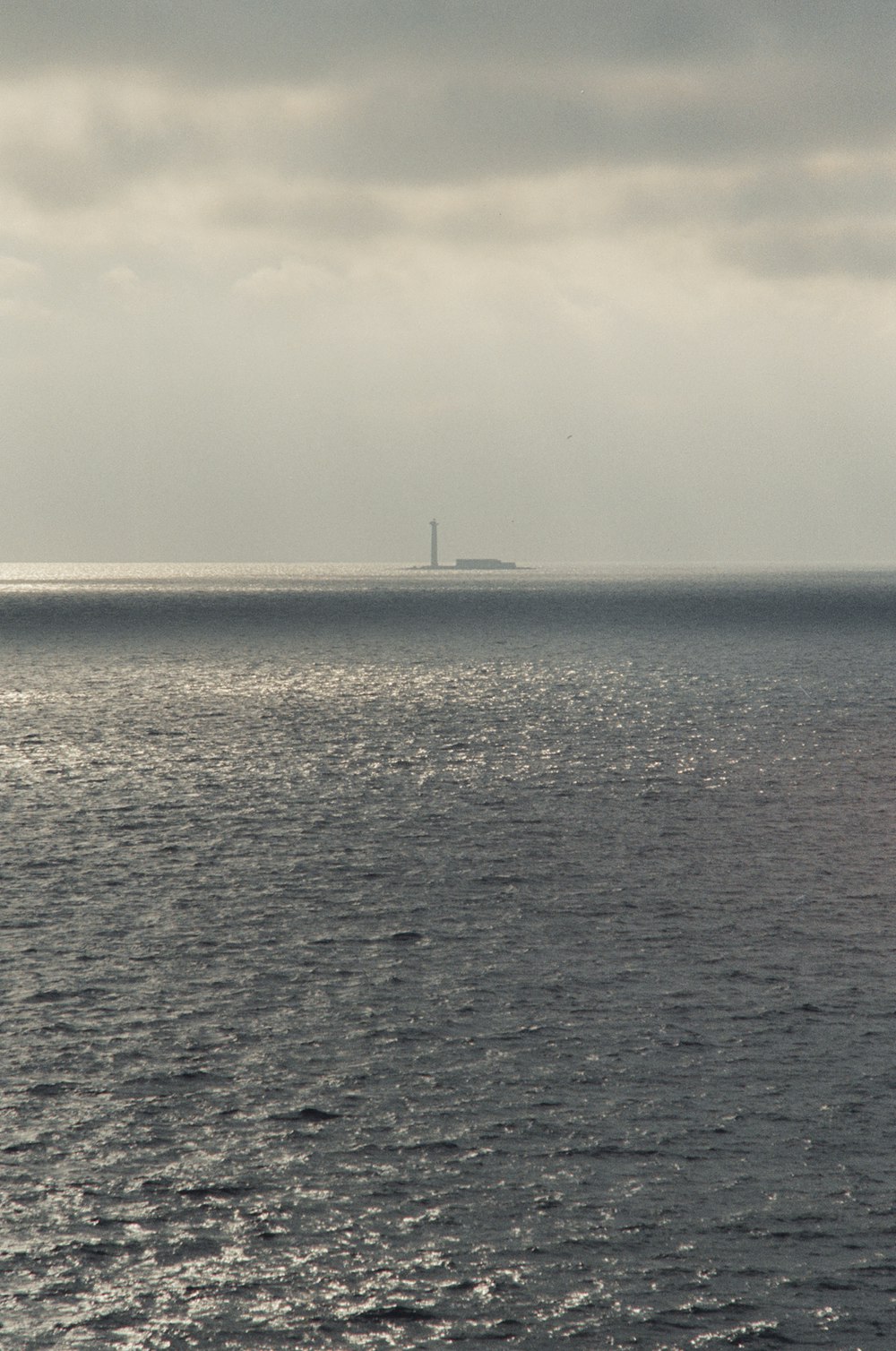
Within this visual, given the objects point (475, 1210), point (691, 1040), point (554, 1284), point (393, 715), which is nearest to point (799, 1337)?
point (554, 1284)

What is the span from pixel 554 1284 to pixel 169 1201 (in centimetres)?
347

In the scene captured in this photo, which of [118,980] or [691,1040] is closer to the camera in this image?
[691,1040]

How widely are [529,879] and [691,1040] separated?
31.6 ft

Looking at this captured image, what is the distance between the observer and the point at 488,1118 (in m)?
14.4

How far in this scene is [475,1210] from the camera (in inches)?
484

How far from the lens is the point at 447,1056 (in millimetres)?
16375

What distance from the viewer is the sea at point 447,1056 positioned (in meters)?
11.0

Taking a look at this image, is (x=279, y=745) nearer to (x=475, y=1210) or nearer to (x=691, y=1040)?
(x=691, y=1040)

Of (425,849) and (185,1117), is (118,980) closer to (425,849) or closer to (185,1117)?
(185,1117)

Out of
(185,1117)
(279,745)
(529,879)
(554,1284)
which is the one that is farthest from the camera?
(279,745)

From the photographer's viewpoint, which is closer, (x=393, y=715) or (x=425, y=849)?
(x=425, y=849)

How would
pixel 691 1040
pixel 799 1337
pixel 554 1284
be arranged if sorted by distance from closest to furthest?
1. pixel 799 1337
2. pixel 554 1284
3. pixel 691 1040

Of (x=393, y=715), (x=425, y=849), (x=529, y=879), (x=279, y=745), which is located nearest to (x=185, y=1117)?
(x=529, y=879)

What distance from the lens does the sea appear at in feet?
36.0
